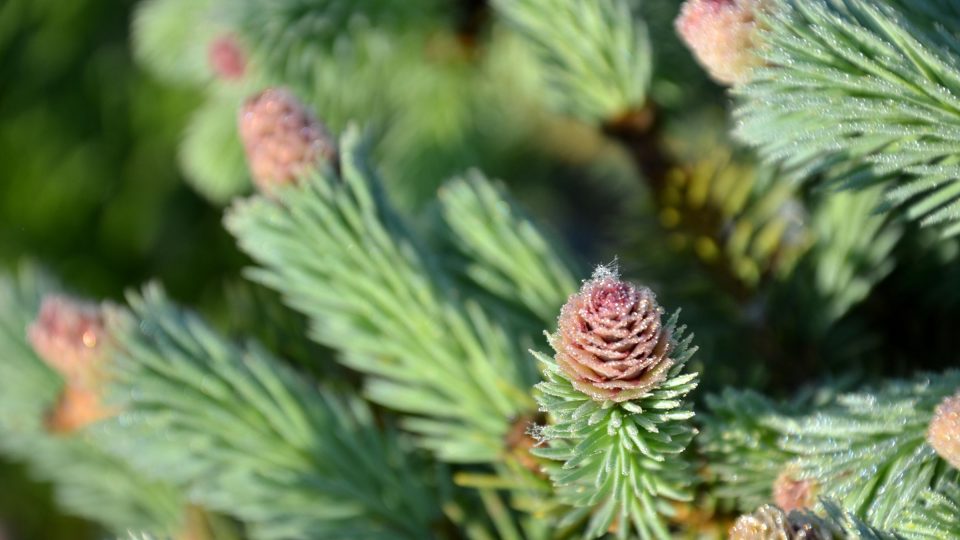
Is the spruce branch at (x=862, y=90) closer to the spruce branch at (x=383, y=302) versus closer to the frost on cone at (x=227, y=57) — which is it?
the spruce branch at (x=383, y=302)

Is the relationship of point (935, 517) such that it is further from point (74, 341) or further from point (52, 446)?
point (52, 446)

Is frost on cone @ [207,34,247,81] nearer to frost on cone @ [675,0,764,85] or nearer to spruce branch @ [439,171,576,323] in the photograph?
spruce branch @ [439,171,576,323]

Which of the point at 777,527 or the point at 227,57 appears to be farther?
the point at 227,57

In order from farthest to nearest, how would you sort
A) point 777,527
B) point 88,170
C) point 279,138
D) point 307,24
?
1. point 88,170
2. point 307,24
3. point 279,138
4. point 777,527

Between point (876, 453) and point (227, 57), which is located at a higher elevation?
point (227, 57)

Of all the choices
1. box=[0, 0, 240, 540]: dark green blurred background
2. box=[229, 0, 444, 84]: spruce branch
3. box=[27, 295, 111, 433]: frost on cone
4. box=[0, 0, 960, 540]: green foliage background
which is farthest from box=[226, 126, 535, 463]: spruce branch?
box=[0, 0, 240, 540]: dark green blurred background

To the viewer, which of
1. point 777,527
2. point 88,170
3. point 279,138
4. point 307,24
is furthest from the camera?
point 88,170

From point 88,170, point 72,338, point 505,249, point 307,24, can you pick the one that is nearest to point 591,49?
point 505,249
